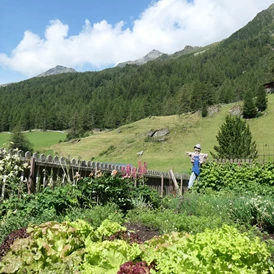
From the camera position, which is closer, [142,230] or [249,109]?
[142,230]

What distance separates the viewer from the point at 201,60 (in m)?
192

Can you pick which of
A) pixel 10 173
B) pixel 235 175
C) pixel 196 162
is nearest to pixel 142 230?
pixel 10 173

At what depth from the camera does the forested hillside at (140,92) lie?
357ft

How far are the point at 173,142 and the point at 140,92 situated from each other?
108 meters

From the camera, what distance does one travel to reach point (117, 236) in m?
3.41

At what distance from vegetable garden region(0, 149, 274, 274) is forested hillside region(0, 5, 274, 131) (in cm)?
8297

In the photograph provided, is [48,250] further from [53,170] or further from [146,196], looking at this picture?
[146,196]

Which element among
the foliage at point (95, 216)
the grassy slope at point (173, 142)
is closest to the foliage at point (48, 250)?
the foliage at point (95, 216)

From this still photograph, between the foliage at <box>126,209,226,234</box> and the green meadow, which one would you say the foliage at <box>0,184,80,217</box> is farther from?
the green meadow

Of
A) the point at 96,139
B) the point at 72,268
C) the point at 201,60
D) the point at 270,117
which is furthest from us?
the point at 201,60

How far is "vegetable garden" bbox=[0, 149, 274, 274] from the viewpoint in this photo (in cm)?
227

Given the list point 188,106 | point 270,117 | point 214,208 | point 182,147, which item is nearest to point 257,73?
point 188,106

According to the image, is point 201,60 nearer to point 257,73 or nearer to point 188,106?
point 257,73

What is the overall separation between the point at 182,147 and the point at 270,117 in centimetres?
1642
